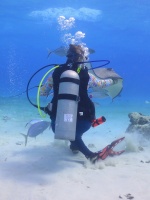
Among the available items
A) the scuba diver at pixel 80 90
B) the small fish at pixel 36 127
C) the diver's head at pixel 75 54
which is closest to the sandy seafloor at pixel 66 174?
the small fish at pixel 36 127

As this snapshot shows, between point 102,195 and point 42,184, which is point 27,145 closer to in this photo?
point 42,184

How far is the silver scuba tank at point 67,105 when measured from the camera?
4.46 metres

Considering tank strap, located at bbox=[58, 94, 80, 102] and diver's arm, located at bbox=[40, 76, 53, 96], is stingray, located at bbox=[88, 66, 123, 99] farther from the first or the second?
tank strap, located at bbox=[58, 94, 80, 102]

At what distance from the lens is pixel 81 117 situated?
5.09m

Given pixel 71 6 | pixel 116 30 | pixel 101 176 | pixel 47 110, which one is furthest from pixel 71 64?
pixel 116 30

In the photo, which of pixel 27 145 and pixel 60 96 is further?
pixel 27 145

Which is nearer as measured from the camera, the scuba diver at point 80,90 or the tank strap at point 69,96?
the tank strap at point 69,96

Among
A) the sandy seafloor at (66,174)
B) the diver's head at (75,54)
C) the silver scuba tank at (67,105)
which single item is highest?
the diver's head at (75,54)

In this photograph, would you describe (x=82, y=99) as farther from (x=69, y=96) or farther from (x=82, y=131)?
(x=82, y=131)

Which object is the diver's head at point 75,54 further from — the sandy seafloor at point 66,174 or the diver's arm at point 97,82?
the sandy seafloor at point 66,174

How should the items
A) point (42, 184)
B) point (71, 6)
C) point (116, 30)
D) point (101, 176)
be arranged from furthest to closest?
point (116, 30)
point (71, 6)
point (101, 176)
point (42, 184)

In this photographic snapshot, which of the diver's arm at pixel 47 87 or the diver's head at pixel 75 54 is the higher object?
the diver's head at pixel 75 54

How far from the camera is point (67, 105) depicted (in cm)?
453

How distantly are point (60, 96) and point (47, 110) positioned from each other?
649mm
